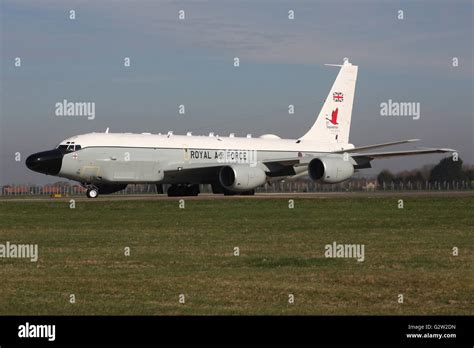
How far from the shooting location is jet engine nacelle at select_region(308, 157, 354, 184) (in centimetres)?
5891

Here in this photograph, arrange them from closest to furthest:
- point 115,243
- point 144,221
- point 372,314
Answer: point 372,314
point 115,243
point 144,221

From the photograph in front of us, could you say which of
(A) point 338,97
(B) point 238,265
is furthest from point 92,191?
(B) point 238,265

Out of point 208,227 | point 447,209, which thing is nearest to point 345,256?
point 208,227

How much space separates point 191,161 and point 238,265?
1545 inches


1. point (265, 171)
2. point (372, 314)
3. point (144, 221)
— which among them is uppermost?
point (265, 171)

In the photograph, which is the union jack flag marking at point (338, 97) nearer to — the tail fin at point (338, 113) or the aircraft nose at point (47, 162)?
the tail fin at point (338, 113)

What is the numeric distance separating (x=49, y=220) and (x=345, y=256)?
1585 centimetres

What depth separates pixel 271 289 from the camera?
1878cm

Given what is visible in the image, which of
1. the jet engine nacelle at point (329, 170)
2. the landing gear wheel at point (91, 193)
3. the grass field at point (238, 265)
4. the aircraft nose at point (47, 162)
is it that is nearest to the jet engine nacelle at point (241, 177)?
the jet engine nacelle at point (329, 170)

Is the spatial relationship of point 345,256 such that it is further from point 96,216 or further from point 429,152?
point 429,152


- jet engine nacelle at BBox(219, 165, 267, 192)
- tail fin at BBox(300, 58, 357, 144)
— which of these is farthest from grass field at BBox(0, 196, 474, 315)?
tail fin at BBox(300, 58, 357, 144)

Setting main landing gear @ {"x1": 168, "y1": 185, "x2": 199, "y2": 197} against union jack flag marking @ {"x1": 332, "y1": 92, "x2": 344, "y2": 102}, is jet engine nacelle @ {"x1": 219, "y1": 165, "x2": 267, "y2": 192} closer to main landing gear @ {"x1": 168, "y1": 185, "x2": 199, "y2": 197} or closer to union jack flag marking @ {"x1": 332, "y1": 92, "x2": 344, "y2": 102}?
main landing gear @ {"x1": 168, "y1": 185, "x2": 199, "y2": 197}

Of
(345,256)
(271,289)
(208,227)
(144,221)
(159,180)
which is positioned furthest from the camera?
(159,180)

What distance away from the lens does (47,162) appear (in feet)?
180
